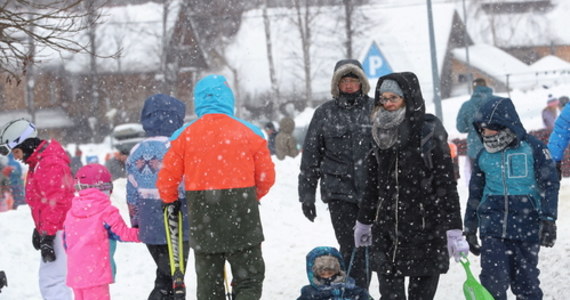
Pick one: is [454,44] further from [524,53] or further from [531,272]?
[531,272]

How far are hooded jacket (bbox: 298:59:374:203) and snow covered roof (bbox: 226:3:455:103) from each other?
40715 millimetres

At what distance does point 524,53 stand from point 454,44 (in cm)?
815

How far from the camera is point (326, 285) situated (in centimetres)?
520

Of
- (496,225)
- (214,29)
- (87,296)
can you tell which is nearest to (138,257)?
(87,296)

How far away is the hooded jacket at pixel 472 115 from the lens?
1181 cm

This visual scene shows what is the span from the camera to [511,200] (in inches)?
237

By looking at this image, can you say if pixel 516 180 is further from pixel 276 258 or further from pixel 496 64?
pixel 496 64

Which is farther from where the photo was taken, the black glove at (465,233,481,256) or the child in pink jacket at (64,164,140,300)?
the child in pink jacket at (64,164,140,300)

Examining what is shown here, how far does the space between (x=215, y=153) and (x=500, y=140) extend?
2.26 metres

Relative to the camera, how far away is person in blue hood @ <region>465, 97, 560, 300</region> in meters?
5.93

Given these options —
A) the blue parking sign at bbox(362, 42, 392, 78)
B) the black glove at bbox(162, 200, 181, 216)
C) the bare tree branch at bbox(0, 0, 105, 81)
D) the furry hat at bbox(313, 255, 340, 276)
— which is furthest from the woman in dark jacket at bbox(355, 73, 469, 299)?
the blue parking sign at bbox(362, 42, 392, 78)

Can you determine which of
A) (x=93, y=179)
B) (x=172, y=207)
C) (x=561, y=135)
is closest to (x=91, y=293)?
(x=93, y=179)

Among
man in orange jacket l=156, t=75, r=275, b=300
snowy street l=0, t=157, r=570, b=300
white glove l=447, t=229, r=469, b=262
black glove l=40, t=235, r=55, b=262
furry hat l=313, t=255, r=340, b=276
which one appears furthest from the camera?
snowy street l=0, t=157, r=570, b=300

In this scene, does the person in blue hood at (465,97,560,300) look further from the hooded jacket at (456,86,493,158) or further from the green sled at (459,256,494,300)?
the hooded jacket at (456,86,493,158)
